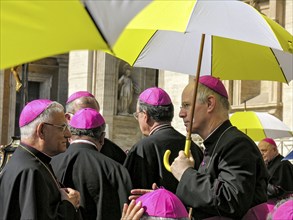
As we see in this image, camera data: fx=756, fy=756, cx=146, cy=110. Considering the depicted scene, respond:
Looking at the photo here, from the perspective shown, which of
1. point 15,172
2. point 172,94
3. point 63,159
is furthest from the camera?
point 172,94

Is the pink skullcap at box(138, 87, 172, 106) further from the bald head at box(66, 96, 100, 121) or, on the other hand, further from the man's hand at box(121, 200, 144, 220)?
the man's hand at box(121, 200, 144, 220)

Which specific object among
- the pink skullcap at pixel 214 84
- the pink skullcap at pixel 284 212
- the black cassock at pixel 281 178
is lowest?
the black cassock at pixel 281 178

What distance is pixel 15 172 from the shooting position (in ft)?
13.7

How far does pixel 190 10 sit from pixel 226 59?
57.1 inches

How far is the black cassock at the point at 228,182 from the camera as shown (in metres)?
4.11

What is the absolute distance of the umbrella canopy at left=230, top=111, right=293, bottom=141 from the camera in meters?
9.73

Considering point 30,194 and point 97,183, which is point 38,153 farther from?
point 97,183

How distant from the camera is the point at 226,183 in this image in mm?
4133

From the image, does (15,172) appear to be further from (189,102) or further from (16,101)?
(16,101)

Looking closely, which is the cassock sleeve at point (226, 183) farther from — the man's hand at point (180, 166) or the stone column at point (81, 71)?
the stone column at point (81, 71)

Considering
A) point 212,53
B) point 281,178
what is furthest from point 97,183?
point 281,178

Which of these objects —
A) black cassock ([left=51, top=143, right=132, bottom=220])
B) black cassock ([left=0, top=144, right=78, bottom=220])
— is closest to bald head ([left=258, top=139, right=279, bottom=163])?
black cassock ([left=51, top=143, right=132, bottom=220])

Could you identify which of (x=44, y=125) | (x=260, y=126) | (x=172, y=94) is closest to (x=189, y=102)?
(x=44, y=125)

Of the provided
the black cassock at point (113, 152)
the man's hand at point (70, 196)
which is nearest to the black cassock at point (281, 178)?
the black cassock at point (113, 152)
